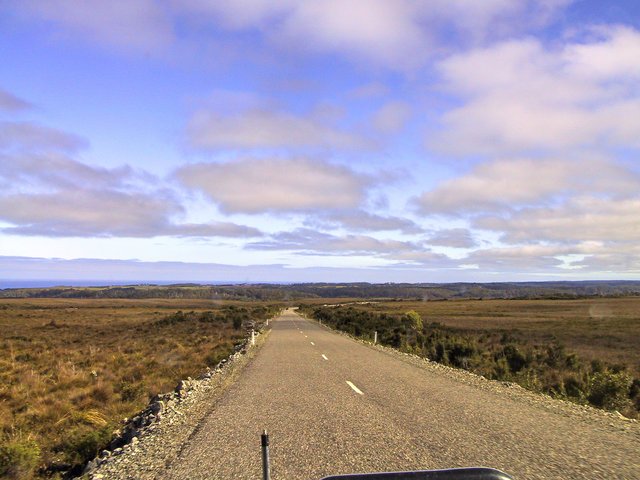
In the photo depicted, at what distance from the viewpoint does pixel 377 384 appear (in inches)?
523

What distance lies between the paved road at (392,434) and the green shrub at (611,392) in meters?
3.37

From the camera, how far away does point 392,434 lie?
781 centimetres

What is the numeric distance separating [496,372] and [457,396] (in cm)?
895

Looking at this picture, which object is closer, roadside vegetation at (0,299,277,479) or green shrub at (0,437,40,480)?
green shrub at (0,437,40,480)

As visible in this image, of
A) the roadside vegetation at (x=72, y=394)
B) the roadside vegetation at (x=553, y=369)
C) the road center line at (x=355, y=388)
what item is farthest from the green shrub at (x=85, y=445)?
the roadside vegetation at (x=553, y=369)

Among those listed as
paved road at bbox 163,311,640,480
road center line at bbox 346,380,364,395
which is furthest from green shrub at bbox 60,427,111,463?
road center line at bbox 346,380,364,395

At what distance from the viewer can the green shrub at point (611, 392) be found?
13102mm

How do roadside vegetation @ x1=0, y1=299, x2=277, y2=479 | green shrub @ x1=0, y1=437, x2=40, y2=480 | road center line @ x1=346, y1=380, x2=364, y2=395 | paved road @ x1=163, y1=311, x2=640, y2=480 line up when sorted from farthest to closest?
road center line @ x1=346, y1=380, x2=364, y2=395 → roadside vegetation @ x1=0, y1=299, x2=277, y2=479 → green shrub @ x1=0, y1=437, x2=40, y2=480 → paved road @ x1=163, y1=311, x2=640, y2=480

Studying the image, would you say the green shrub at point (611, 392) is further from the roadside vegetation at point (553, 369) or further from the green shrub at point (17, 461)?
the green shrub at point (17, 461)

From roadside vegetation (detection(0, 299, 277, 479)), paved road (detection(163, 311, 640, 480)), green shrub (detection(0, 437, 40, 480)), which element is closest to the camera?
paved road (detection(163, 311, 640, 480))

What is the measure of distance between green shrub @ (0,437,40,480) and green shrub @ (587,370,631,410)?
42.0 feet

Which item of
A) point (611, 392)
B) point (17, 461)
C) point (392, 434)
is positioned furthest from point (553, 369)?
point (17, 461)

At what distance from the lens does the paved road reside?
20.4ft

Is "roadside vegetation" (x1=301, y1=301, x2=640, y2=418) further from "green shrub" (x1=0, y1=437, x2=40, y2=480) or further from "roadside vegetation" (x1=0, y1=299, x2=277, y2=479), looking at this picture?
"green shrub" (x1=0, y1=437, x2=40, y2=480)
